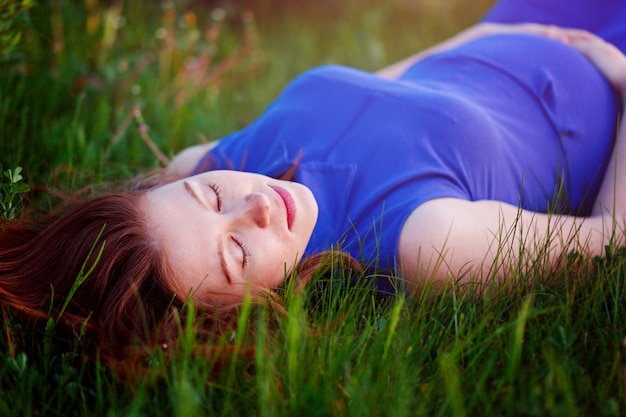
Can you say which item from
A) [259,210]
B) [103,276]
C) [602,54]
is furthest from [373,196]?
[602,54]

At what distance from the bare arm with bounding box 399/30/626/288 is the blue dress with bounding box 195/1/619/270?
6 cm

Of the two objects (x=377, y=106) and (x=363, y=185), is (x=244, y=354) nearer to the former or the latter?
(x=363, y=185)

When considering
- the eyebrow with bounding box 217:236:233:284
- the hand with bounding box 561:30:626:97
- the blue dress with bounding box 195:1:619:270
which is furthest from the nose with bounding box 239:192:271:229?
the hand with bounding box 561:30:626:97

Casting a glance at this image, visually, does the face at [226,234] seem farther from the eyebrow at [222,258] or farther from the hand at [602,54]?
the hand at [602,54]

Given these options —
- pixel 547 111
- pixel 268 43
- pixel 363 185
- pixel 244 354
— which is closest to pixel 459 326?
pixel 244 354

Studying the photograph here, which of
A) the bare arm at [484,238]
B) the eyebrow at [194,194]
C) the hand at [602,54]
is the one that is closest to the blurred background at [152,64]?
the eyebrow at [194,194]

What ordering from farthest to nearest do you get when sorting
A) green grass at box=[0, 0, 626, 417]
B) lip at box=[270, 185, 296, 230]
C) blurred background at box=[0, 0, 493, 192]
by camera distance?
blurred background at box=[0, 0, 493, 192]
lip at box=[270, 185, 296, 230]
green grass at box=[0, 0, 626, 417]

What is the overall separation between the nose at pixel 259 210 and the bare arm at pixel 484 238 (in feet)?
1.29

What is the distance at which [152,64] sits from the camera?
153 inches

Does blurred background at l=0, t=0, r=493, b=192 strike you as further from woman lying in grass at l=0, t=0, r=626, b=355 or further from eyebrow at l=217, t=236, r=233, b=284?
eyebrow at l=217, t=236, r=233, b=284

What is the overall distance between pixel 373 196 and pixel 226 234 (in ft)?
1.65

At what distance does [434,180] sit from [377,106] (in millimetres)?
384

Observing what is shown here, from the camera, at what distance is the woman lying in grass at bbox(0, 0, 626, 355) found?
69.9 inches

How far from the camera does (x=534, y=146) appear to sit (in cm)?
235
